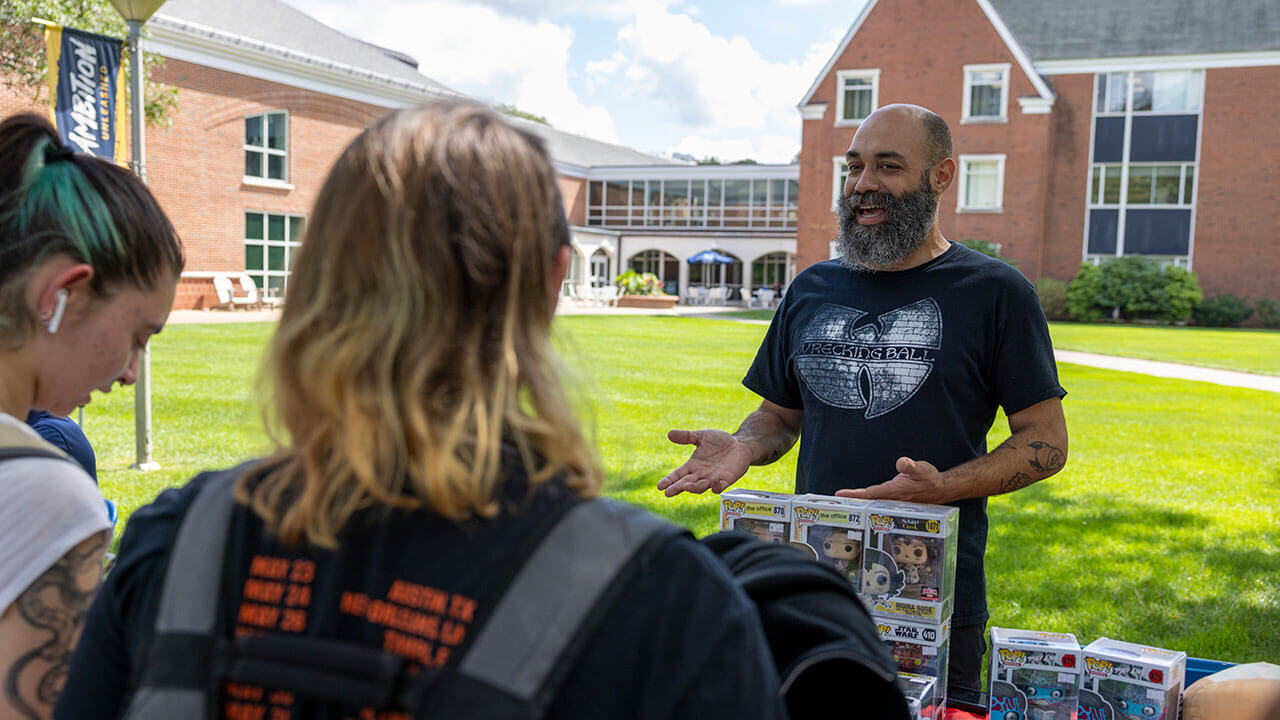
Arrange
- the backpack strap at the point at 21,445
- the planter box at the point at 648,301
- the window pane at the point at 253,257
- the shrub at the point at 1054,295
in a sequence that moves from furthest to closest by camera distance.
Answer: the planter box at the point at 648,301 < the shrub at the point at 1054,295 < the window pane at the point at 253,257 < the backpack strap at the point at 21,445

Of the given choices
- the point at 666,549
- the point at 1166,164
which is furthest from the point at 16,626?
the point at 1166,164

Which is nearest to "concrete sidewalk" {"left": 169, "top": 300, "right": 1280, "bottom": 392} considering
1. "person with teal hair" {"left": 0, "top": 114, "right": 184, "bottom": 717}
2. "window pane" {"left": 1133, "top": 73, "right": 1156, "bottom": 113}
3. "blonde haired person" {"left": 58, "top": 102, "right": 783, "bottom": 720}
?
"person with teal hair" {"left": 0, "top": 114, "right": 184, "bottom": 717}

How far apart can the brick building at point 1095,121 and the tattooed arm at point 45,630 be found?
1282 inches

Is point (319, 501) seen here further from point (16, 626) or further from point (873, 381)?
point (873, 381)

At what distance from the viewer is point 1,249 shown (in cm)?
157

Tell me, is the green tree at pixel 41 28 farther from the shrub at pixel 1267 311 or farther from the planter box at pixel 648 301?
the shrub at pixel 1267 311

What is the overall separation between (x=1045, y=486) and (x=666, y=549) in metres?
8.67

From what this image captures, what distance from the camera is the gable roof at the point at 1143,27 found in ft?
110

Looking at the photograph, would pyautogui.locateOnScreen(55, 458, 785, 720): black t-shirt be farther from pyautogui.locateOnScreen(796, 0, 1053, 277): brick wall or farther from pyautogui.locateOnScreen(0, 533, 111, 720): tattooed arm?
pyautogui.locateOnScreen(796, 0, 1053, 277): brick wall

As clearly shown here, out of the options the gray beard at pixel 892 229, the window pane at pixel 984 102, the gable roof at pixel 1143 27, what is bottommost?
the gray beard at pixel 892 229

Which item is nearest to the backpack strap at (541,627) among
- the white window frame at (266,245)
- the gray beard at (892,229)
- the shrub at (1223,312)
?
the gray beard at (892,229)

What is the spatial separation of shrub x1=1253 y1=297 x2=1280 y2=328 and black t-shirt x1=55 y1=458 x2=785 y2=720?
123 feet

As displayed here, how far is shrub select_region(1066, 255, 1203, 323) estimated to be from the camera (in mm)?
32281

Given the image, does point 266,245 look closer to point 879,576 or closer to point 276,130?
point 276,130
